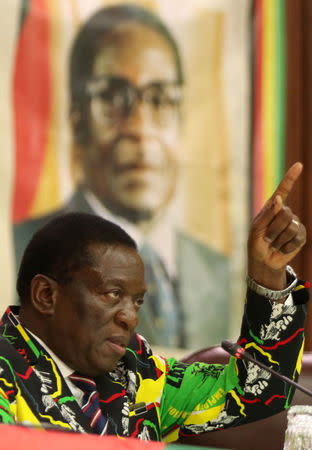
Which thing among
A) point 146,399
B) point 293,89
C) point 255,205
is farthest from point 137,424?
point 293,89

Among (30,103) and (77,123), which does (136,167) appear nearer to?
(77,123)

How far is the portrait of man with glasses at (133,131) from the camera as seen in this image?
3.16 metres

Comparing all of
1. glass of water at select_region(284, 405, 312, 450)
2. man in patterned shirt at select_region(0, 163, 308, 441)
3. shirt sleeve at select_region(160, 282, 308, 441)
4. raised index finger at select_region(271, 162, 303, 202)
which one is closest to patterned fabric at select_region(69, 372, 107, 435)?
man in patterned shirt at select_region(0, 163, 308, 441)

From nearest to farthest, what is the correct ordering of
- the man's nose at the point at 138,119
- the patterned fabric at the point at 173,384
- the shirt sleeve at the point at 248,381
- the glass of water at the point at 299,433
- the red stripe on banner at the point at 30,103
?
the glass of water at the point at 299,433
the patterned fabric at the point at 173,384
the shirt sleeve at the point at 248,381
the red stripe on banner at the point at 30,103
the man's nose at the point at 138,119

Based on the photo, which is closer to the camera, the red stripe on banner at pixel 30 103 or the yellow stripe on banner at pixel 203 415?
the yellow stripe on banner at pixel 203 415

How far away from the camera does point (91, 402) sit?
1424mm

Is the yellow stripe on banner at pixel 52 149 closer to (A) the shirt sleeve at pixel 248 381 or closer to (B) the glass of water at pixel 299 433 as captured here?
(A) the shirt sleeve at pixel 248 381

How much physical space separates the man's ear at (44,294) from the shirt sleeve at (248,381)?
1.24ft

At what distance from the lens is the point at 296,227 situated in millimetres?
1414

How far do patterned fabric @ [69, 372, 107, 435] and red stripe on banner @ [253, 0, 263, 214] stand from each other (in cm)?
190

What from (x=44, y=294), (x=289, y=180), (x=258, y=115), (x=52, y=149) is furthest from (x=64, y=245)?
(x=258, y=115)

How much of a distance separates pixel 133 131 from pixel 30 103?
423 millimetres

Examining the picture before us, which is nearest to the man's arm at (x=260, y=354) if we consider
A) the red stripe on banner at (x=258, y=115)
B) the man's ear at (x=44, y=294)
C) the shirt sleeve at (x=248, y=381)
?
the shirt sleeve at (x=248, y=381)

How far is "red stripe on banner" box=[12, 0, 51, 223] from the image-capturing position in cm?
309
